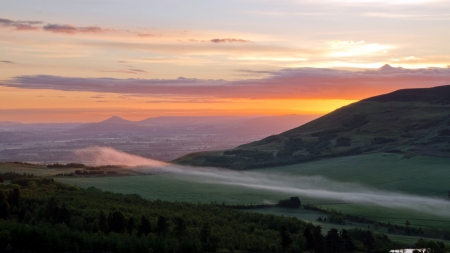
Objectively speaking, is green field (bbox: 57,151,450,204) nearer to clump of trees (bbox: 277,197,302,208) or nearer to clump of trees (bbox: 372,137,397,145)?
clump of trees (bbox: 277,197,302,208)

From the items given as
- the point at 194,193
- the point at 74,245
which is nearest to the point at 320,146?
the point at 194,193

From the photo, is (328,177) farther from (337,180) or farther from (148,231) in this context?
(148,231)

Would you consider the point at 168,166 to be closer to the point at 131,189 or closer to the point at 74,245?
the point at 131,189

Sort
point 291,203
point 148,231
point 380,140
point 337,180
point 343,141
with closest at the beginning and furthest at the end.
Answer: point 148,231 → point 291,203 → point 337,180 → point 380,140 → point 343,141

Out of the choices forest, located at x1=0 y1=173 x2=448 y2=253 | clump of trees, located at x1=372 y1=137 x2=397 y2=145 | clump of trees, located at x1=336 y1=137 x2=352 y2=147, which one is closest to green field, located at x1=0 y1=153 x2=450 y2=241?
forest, located at x1=0 y1=173 x2=448 y2=253

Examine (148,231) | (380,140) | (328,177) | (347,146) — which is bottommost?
(148,231)

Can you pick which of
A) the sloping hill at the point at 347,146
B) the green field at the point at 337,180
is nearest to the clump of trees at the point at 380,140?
the sloping hill at the point at 347,146

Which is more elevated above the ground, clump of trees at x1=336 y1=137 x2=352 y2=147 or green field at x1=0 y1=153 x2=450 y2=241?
clump of trees at x1=336 y1=137 x2=352 y2=147

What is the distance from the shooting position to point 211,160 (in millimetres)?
176250

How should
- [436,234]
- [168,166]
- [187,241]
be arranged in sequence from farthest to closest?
[168,166] → [436,234] → [187,241]

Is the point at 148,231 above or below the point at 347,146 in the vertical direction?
below

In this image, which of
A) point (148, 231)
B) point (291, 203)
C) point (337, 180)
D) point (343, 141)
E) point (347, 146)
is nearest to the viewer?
point (148, 231)

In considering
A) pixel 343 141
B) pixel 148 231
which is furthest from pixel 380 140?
pixel 148 231

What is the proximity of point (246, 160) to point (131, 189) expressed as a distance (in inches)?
2647
